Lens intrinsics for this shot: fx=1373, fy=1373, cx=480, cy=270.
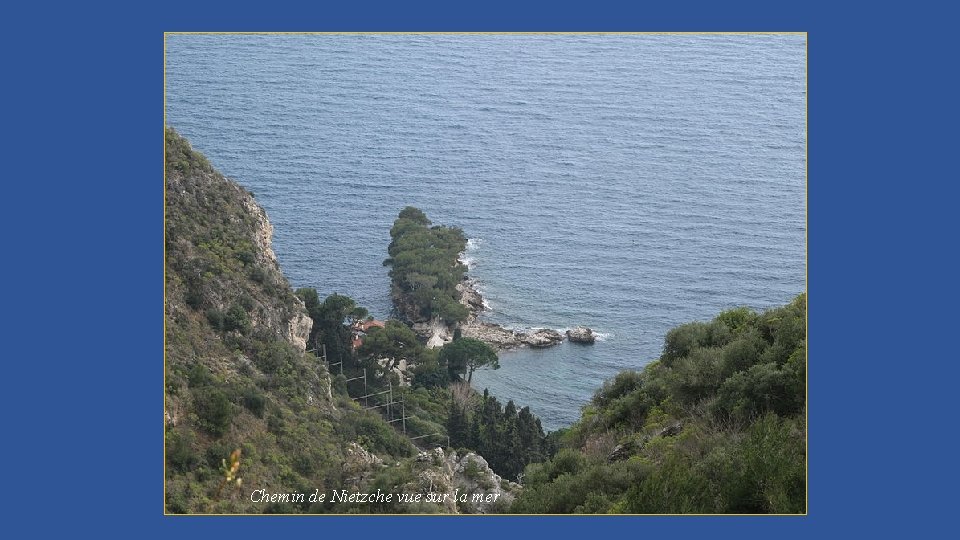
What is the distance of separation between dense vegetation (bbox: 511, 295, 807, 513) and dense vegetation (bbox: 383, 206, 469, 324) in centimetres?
243

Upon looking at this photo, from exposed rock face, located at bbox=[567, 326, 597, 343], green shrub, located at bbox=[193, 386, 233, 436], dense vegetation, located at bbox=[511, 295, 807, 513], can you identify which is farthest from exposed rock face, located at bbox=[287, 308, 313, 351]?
dense vegetation, located at bbox=[511, 295, 807, 513]

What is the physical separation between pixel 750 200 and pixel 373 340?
5.31m

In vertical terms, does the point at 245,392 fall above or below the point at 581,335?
below

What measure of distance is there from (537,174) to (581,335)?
231 cm

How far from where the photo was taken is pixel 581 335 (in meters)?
18.2

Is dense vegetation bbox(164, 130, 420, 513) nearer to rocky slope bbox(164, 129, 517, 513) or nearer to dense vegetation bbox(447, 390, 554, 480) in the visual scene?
rocky slope bbox(164, 129, 517, 513)

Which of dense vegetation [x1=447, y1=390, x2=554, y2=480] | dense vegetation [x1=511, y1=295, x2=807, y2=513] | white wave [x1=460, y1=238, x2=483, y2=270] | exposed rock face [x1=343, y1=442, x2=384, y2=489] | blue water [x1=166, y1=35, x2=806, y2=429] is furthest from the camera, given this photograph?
white wave [x1=460, y1=238, x2=483, y2=270]

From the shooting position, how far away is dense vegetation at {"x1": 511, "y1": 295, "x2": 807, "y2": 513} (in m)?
15.7

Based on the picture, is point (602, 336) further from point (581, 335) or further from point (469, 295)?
point (469, 295)

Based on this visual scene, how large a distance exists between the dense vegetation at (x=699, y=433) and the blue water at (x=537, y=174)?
0.33 metres

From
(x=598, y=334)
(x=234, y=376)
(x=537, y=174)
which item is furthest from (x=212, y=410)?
(x=537, y=174)
